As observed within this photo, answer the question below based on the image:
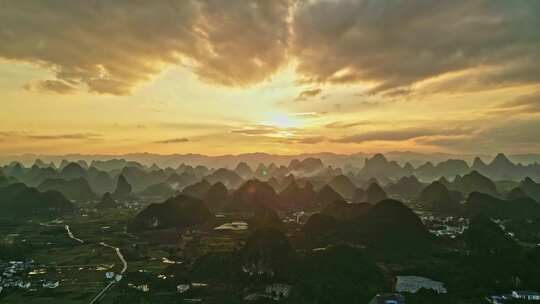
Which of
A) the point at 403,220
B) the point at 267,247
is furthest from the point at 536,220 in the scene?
the point at 267,247

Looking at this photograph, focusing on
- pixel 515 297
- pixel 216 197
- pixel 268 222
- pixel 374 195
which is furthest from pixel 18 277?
pixel 374 195

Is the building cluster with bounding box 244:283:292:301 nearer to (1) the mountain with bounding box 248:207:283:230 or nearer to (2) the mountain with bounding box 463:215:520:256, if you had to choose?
(1) the mountain with bounding box 248:207:283:230

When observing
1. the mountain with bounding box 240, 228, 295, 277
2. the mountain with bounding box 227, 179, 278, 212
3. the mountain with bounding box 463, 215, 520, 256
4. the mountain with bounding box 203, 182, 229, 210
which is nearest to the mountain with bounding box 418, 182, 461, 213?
the mountain with bounding box 463, 215, 520, 256

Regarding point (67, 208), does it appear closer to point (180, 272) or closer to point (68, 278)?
point (68, 278)

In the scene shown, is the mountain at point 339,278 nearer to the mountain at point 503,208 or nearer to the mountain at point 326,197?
the mountain at point 503,208

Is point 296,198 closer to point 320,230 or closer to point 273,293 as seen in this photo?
point 320,230

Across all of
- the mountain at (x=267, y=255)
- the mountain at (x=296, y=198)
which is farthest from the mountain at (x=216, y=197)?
the mountain at (x=267, y=255)
